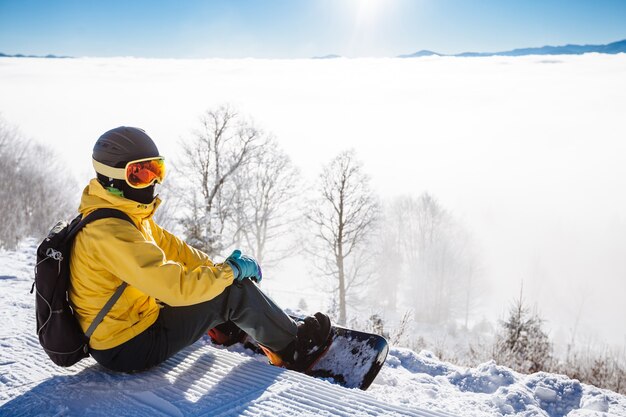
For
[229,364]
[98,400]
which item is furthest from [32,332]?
[229,364]

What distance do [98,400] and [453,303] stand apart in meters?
44.9

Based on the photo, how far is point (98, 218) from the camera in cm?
253

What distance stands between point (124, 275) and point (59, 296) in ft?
1.52

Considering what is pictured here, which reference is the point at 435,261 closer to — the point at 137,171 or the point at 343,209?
the point at 343,209

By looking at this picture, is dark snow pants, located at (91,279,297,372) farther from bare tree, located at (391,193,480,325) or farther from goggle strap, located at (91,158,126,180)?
bare tree, located at (391,193,480,325)

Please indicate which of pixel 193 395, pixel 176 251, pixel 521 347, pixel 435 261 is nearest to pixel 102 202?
pixel 176 251

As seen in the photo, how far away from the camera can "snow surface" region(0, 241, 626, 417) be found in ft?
8.48

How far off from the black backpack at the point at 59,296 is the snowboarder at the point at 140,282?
0.13 ft

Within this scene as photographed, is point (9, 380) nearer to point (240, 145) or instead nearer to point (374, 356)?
point (374, 356)

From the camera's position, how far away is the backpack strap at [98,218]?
8.33 ft

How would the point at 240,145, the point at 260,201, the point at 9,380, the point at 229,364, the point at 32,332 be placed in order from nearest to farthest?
the point at 9,380 < the point at 229,364 < the point at 32,332 < the point at 240,145 < the point at 260,201

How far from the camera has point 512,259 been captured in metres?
59.2

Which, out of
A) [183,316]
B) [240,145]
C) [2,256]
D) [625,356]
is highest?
[240,145]

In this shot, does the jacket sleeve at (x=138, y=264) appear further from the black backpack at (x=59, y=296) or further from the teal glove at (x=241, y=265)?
the teal glove at (x=241, y=265)
